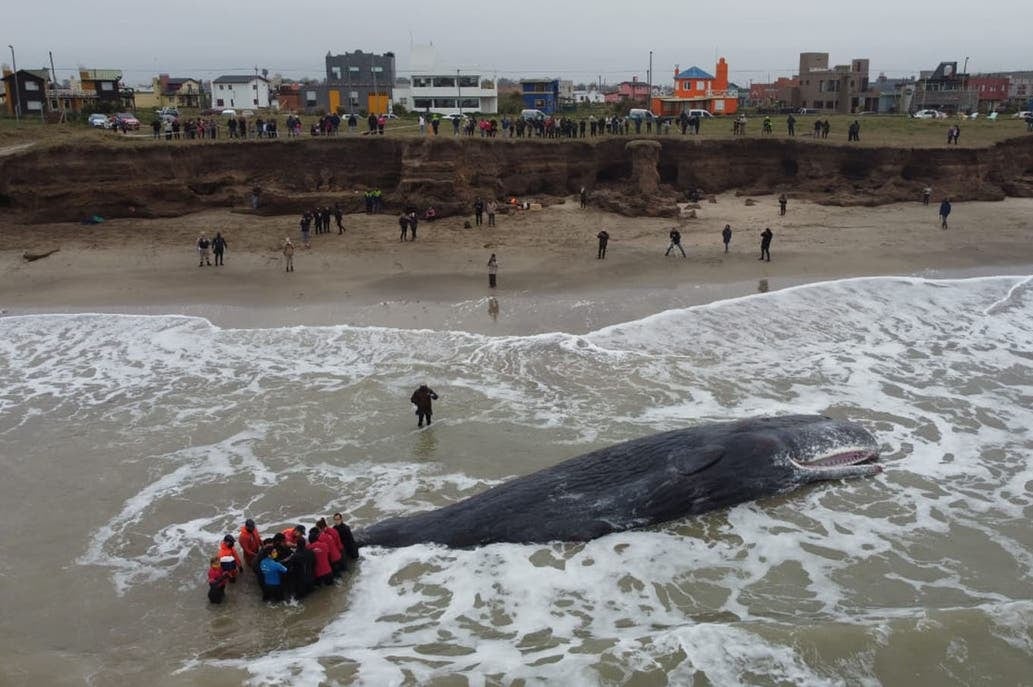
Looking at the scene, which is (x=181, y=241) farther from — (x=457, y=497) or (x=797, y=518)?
(x=797, y=518)

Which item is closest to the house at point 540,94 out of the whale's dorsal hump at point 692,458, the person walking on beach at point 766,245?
the person walking on beach at point 766,245

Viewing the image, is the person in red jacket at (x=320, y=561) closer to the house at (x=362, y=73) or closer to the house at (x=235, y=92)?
the house at (x=235, y=92)

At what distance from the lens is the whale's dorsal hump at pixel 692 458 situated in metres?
10.7

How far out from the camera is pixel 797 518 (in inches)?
432

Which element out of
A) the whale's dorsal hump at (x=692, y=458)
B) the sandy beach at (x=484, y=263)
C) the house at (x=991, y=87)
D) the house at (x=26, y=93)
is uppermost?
the house at (x=991, y=87)

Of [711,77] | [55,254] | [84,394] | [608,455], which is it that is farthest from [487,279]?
[711,77]

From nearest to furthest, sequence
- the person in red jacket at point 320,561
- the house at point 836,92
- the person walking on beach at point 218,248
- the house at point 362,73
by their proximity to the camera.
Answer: the person in red jacket at point 320,561, the person walking on beach at point 218,248, the house at point 836,92, the house at point 362,73

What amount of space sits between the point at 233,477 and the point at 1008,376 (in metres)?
15.6

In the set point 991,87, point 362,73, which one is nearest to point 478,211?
point 362,73

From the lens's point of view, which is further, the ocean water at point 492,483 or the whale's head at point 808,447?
the whale's head at point 808,447

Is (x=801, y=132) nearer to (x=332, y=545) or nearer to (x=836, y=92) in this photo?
(x=836, y=92)

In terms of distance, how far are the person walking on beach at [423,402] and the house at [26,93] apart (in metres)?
47.0

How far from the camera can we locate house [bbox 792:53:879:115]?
64.4 m

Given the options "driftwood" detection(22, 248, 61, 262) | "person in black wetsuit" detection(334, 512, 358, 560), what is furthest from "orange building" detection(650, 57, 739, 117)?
"person in black wetsuit" detection(334, 512, 358, 560)
